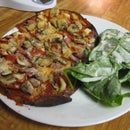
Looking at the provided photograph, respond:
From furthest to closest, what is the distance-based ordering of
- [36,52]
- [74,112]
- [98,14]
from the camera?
[98,14]
[36,52]
[74,112]

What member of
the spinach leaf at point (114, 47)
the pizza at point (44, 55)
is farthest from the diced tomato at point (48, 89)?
the spinach leaf at point (114, 47)

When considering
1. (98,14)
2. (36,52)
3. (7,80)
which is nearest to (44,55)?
(36,52)

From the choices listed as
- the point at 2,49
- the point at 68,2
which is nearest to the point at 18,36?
the point at 2,49

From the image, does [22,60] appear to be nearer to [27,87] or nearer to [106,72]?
[27,87]

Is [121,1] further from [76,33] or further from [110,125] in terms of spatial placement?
[110,125]

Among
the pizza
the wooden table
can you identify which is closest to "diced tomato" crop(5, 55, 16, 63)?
the pizza
